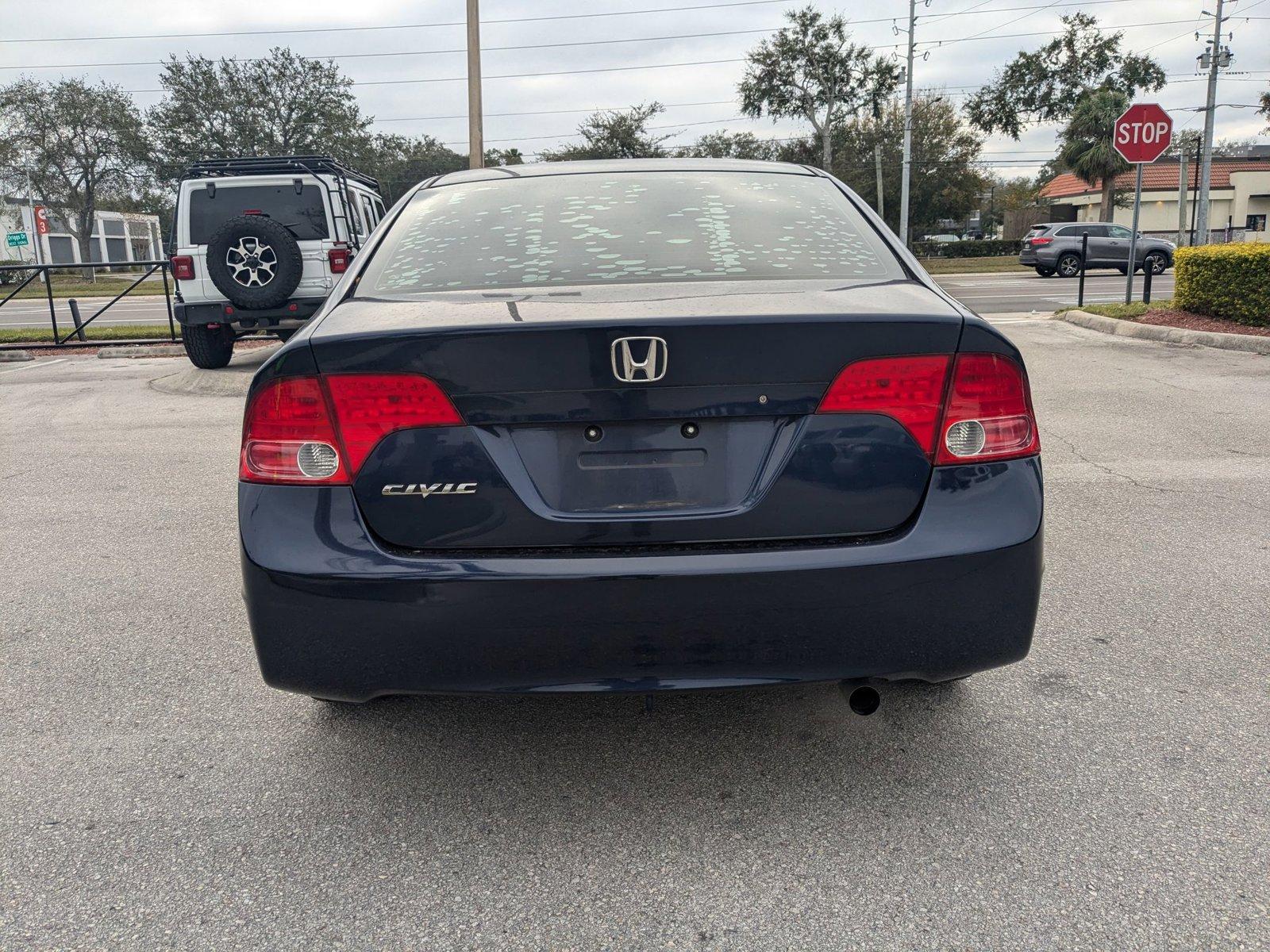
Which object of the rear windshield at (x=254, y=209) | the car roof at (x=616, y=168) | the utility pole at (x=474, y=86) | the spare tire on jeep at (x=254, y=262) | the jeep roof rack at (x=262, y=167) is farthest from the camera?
the utility pole at (x=474, y=86)

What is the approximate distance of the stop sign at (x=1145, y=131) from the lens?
14594 millimetres

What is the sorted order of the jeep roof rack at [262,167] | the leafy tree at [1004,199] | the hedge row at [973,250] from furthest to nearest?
the leafy tree at [1004,199] → the hedge row at [973,250] → the jeep roof rack at [262,167]

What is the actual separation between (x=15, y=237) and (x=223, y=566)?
6186 cm

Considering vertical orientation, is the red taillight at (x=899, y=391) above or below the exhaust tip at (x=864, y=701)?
above

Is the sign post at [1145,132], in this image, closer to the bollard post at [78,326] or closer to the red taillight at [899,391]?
the red taillight at [899,391]

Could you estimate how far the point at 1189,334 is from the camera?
12172mm

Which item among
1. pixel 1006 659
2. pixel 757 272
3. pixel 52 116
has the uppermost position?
pixel 52 116

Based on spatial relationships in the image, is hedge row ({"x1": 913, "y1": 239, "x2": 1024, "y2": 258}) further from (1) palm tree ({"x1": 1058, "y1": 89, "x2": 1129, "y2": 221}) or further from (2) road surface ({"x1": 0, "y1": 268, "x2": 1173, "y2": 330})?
Result: (2) road surface ({"x1": 0, "y1": 268, "x2": 1173, "y2": 330})

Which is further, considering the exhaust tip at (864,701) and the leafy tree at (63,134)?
the leafy tree at (63,134)

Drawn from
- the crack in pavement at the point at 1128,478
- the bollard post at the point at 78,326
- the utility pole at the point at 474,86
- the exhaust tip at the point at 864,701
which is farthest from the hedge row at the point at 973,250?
the exhaust tip at the point at 864,701

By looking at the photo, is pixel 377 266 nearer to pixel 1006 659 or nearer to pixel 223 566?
pixel 1006 659

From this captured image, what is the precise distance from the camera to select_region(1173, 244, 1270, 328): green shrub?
40.1 ft

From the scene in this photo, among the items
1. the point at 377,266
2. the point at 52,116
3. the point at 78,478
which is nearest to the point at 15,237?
the point at 52,116

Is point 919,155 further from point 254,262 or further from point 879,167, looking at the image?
point 254,262
